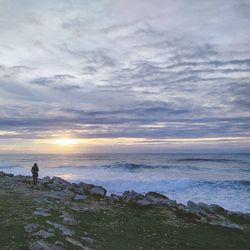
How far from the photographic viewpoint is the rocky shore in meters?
15.8

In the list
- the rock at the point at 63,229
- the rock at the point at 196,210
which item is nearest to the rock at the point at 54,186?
the rock at the point at 196,210

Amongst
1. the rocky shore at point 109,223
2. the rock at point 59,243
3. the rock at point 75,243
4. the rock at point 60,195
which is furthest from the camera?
the rock at point 60,195

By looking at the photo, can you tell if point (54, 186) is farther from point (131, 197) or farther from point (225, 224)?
point (225, 224)

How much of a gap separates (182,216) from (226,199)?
47.1ft

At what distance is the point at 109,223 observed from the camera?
66.7 feet

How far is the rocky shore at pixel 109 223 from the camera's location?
1577 cm

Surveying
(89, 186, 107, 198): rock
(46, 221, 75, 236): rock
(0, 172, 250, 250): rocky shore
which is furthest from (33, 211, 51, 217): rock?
(89, 186, 107, 198): rock

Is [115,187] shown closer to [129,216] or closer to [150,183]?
[150,183]

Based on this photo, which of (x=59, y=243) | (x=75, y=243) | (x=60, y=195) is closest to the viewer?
(x=59, y=243)

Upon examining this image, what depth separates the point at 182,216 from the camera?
24.1 metres

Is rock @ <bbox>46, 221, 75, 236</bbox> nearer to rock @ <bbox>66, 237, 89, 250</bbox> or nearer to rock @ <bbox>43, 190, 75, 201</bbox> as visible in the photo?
rock @ <bbox>66, 237, 89, 250</bbox>

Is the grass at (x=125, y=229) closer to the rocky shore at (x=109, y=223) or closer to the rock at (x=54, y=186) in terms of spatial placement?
the rocky shore at (x=109, y=223)

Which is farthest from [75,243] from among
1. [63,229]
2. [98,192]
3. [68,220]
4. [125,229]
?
[98,192]

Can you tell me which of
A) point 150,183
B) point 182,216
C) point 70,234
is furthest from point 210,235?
point 150,183
